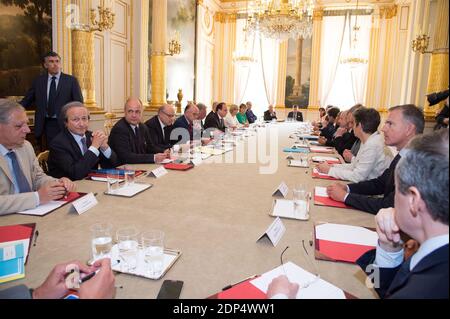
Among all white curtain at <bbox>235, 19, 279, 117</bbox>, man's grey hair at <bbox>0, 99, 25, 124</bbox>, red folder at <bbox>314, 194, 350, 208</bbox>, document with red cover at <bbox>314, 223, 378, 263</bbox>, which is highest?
white curtain at <bbox>235, 19, 279, 117</bbox>

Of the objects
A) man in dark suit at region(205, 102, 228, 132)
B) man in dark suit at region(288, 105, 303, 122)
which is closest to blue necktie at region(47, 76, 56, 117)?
man in dark suit at region(205, 102, 228, 132)

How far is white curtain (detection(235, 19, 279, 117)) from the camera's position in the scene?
13422mm

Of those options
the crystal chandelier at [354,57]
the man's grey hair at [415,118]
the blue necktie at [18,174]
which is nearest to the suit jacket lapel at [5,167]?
the blue necktie at [18,174]

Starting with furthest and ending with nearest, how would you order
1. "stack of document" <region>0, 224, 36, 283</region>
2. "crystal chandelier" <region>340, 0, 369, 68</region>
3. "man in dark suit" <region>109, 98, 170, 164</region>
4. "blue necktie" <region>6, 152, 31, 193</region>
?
"crystal chandelier" <region>340, 0, 369, 68</region>
"man in dark suit" <region>109, 98, 170, 164</region>
"blue necktie" <region>6, 152, 31, 193</region>
"stack of document" <region>0, 224, 36, 283</region>

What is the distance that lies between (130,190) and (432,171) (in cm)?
187

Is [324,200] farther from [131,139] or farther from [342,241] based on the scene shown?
[131,139]

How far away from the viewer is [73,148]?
286 centimetres

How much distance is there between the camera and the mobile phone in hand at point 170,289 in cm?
110

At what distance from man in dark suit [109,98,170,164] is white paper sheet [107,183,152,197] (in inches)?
37.4

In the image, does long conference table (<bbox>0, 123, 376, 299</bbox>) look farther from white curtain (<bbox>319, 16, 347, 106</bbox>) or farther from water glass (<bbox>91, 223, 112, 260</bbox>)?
white curtain (<bbox>319, 16, 347, 106</bbox>)

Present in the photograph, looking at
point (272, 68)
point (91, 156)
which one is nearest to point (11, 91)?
point (91, 156)

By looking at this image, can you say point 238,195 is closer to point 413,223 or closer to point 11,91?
point 413,223

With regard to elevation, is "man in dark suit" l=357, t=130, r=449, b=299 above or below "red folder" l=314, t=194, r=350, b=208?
above

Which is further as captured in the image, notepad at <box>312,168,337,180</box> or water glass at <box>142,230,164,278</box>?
notepad at <box>312,168,337,180</box>
